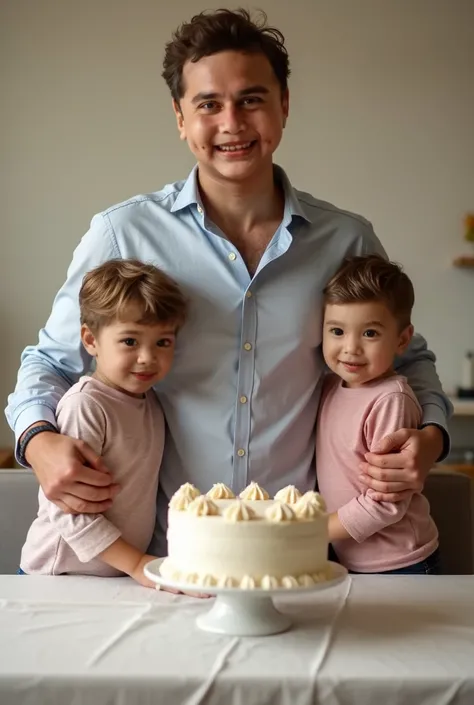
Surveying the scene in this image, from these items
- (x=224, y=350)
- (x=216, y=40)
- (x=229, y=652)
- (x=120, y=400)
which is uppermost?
(x=216, y=40)

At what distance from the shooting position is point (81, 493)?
1640 millimetres

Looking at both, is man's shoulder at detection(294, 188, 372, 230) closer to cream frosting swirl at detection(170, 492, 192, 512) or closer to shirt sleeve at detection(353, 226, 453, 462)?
shirt sleeve at detection(353, 226, 453, 462)

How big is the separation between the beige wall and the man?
7.64 feet

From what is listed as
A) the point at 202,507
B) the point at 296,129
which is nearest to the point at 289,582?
the point at 202,507

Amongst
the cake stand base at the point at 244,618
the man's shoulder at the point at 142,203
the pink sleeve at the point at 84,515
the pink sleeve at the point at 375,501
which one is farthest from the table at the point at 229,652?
the man's shoulder at the point at 142,203

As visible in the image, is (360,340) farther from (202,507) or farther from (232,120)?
(202,507)

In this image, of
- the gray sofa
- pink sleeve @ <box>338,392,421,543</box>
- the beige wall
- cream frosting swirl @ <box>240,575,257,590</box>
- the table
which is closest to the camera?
the table

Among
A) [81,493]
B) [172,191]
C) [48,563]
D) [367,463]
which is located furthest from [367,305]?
[48,563]

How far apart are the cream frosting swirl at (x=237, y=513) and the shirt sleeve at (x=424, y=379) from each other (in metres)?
0.68

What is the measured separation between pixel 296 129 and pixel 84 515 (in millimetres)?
2990

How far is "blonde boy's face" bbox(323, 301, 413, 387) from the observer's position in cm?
187

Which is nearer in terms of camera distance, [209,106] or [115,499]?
[115,499]

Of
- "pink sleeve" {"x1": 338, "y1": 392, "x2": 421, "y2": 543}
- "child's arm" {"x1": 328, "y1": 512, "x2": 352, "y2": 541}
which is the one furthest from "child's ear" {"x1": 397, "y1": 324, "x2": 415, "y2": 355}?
"child's arm" {"x1": 328, "y1": 512, "x2": 352, "y2": 541}

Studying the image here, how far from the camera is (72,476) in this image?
1628mm
